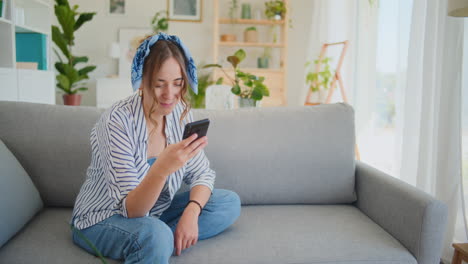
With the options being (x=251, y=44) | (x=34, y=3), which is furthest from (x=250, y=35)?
(x=34, y=3)

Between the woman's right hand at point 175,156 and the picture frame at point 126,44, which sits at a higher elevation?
the picture frame at point 126,44

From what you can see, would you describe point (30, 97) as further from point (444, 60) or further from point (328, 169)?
point (444, 60)

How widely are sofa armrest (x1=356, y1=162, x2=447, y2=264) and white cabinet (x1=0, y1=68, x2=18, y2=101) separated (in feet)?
9.20

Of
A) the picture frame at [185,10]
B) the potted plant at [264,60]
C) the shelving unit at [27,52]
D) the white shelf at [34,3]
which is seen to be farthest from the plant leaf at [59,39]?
the potted plant at [264,60]

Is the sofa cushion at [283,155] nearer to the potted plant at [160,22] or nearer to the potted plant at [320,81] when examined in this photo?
the potted plant at [320,81]

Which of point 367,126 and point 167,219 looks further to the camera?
point 367,126

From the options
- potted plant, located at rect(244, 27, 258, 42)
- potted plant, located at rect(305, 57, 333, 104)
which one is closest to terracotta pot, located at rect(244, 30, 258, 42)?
potted plant, located at rect(244, 27, 258, 42)

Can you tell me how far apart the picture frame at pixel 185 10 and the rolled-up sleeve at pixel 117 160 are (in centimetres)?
481

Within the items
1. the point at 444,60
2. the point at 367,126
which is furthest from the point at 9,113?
the point at 367,126

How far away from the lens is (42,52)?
399 cm

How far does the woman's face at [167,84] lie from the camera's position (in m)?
1.17

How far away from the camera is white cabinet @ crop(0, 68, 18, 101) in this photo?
3.05 m

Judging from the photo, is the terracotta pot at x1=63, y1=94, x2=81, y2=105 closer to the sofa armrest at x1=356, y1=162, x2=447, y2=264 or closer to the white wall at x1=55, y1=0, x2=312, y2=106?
the white wall at x1=55, y1=0, x2=312, y2=106

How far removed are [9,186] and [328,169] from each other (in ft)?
3.97
